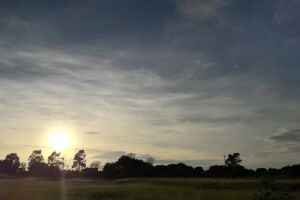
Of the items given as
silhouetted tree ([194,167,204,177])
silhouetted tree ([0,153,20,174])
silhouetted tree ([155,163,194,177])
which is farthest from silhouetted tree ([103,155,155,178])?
silhouetted tree ([0,153,20,174])

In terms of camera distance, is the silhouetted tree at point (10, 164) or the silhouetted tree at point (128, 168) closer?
the silhouetted tree at point (128, 168)

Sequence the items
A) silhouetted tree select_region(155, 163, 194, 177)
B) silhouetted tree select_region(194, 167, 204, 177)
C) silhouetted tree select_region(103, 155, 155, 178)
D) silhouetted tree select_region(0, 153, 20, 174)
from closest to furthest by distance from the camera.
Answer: silhouetted tree select_region(194, 167, 204, 177), silhouetted tree select_region(155, 163, 194, 177), silhouetted tree select_region(103, 155, 155, 178), silhouetted tree select_region(0, 153, 20, 174)

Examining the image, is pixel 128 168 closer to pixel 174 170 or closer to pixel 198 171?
pixel 174 170

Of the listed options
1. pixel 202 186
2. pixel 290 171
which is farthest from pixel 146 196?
pixel 290 171

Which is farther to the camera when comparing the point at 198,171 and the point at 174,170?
the point at 174,170

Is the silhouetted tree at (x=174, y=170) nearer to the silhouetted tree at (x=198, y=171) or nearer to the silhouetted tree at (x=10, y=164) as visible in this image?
the silhouetted tree at (x=198, y=171)

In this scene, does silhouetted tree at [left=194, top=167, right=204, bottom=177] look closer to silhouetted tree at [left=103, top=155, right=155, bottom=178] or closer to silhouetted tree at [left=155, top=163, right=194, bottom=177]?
silhouetted tree at [left=155, top=163, right=194, bottom=177]

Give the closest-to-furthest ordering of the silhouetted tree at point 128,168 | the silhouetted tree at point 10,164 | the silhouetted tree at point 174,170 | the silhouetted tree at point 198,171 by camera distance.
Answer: the silhouetted tree at point 198,171 → the silhouetted tree at point 174,170 → the silhouetted tree at point 128,168 → the silhouetted tree at point 10,164

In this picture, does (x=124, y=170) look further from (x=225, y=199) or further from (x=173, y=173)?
(x=225, y=199)

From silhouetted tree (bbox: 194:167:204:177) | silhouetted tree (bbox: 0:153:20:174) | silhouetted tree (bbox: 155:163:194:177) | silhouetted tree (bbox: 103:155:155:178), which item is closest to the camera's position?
silhouetted tree (bbox: 194:167:204:177)

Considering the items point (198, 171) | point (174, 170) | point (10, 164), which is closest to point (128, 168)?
point (174, 170)

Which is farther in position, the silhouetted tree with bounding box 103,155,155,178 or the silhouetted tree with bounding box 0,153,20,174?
the silhouetted tree with bounding box 0,153,20,174

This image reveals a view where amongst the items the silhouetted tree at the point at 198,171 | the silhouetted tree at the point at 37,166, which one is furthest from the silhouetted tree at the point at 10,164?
the silhouetted tree at the point at 198,171

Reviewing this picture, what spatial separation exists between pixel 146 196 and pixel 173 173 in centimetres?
8072
